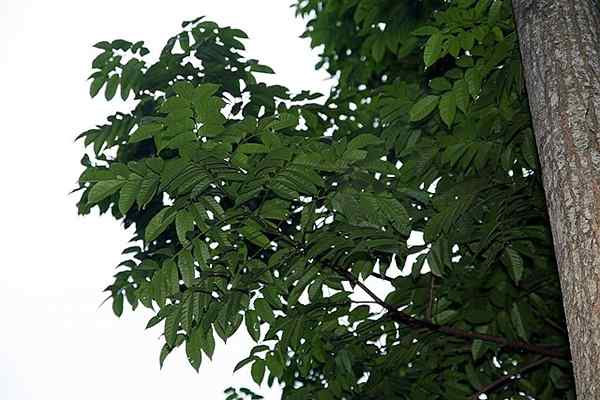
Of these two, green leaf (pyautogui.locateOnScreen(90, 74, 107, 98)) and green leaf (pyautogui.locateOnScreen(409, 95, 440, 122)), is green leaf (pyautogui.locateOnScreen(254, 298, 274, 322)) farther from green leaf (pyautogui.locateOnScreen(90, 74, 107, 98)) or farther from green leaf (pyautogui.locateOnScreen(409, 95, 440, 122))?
green leaf (pyautogui.locateOnScreen(90, 74, 107, 98))

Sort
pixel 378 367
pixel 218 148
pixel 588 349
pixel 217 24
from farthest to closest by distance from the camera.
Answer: pixel 217 24
pixel 378 367
pixel 218 148
pixel 588 349

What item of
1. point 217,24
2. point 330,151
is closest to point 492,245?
point 330,151

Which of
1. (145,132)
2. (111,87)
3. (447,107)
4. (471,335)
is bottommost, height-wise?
(471,335)

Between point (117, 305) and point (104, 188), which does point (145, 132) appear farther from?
point (117, 305)

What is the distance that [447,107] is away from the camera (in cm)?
376

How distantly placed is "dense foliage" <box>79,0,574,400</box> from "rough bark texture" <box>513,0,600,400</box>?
0.91 meters

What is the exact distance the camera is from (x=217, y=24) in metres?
4.59

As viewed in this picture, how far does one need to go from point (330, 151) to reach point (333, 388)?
1.51 metres

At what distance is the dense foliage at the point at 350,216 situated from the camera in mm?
3234

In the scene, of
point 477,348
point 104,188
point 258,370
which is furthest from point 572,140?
point 258,370

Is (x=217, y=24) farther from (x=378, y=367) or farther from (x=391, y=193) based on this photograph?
(x=378, y=367)

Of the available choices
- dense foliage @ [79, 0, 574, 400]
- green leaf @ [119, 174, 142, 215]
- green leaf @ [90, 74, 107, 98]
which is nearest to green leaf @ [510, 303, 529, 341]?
dense foliage @ [79, 0, 574, 400]

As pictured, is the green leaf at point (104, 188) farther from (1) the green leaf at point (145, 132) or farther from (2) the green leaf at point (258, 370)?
(2) the green leaf at point (258, 370)

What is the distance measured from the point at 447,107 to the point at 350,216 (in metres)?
0.87
